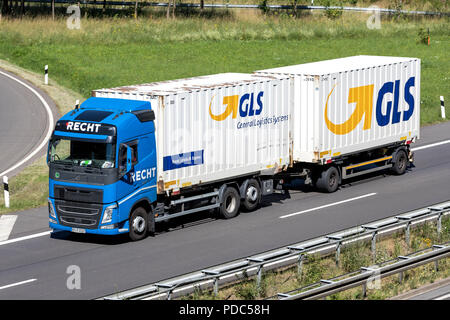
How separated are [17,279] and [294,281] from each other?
5750mm

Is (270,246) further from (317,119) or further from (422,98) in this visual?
(422,98)

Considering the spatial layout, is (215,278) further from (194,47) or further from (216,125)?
(194,47)

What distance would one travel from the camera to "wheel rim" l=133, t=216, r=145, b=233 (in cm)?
2167

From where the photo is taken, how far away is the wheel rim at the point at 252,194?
80.9 ft

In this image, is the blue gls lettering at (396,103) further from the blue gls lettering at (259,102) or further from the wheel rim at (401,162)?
the blue gls lettering at (259,102)

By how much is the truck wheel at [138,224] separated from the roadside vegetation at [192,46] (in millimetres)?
17299

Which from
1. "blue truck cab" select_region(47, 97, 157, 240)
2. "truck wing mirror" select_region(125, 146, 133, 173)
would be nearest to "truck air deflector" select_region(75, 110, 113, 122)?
"blue truck cab" select_region(47, 97, 157, 240)

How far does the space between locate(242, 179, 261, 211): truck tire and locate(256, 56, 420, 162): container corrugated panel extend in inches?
77.2

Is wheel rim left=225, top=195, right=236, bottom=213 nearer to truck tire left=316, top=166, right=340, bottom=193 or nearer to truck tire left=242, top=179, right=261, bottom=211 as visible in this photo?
truck tire left=242, top=179, right=261, bottom=211

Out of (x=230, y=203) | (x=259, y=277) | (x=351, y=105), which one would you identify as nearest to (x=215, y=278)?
(x=259, y=277)

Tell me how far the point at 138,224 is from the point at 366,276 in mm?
7146

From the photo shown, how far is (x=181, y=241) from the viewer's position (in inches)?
862

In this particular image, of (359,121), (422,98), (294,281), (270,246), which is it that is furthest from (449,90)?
(294,281)
